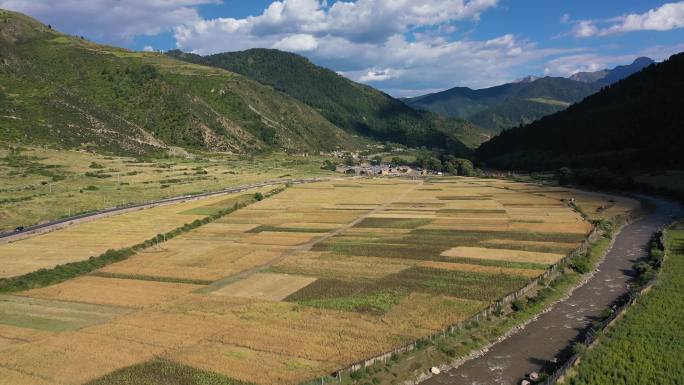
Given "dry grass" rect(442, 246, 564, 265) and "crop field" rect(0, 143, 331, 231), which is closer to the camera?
"dry grass" rect(442, 246, 564, 265)

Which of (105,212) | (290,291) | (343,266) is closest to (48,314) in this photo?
Answer: (290,291)

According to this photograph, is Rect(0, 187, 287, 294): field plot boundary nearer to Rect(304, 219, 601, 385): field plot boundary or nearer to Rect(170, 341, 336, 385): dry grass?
Rect(170, 341, 336, 385): dry grass

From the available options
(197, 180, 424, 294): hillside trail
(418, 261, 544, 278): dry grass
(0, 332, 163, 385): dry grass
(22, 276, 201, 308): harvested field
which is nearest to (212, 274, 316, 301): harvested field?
(197, 180, 424, 294): hillside trail

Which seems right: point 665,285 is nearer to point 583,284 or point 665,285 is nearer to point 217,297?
point 583,284

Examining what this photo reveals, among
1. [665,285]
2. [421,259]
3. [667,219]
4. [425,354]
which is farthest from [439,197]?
[425,354]

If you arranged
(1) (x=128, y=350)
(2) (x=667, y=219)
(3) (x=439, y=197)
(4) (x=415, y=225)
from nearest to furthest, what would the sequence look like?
(1) (x=128, y=350)
(4) (x=415, y=225)
(2) (x=667, y=219)
(3) (x=439, y=197)
